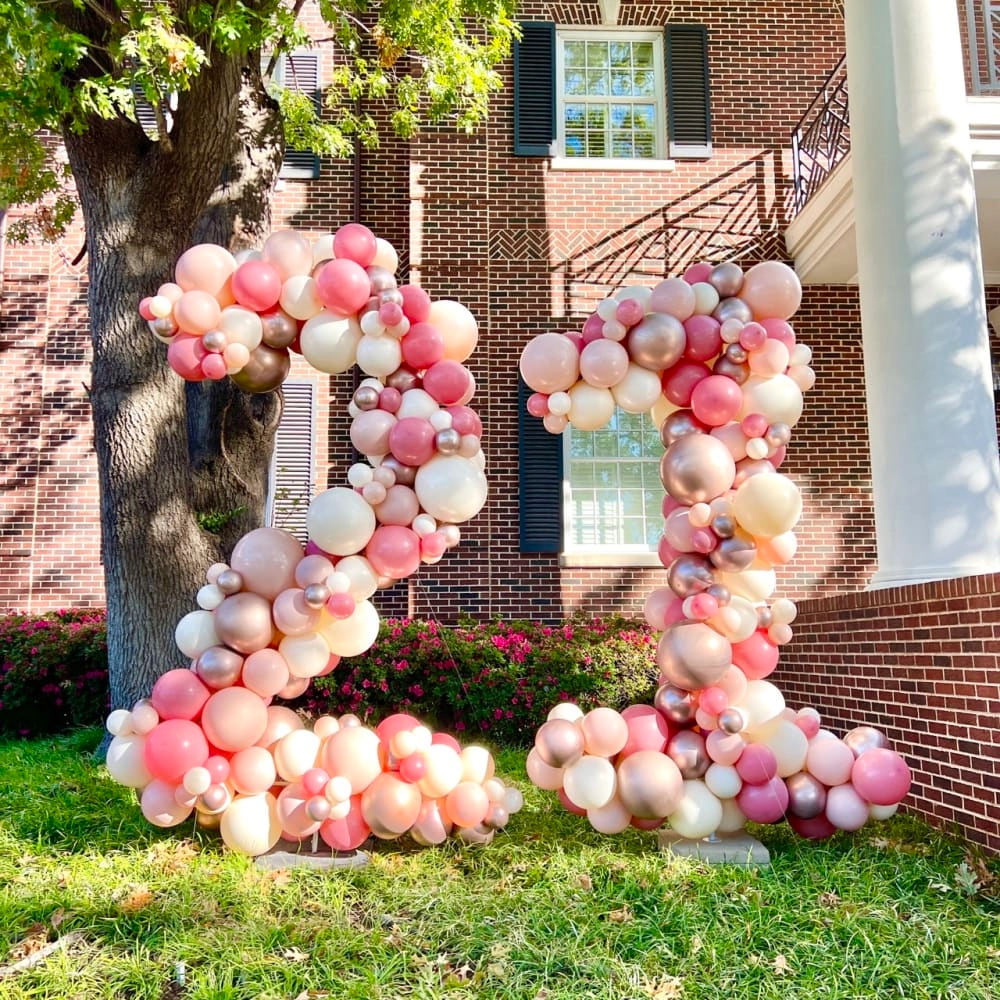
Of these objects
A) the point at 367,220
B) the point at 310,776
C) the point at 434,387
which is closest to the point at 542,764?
the point at 310,776

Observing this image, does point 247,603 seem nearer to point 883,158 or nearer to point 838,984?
point 838,984

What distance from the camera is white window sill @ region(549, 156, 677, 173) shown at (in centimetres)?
1005

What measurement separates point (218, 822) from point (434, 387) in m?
2.27

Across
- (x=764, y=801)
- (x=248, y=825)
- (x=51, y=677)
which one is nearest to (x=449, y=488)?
(x=248, y=825)

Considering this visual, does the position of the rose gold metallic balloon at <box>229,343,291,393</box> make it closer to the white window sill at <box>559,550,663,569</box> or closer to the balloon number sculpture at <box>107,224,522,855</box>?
the balloon number sculpture at <box>107,224,522,855</box>

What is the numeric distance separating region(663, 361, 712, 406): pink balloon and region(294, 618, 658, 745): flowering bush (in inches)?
147

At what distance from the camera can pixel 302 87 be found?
10.1 m

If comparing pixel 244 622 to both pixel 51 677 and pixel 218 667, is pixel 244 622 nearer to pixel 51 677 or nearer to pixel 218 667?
pixel 218 667

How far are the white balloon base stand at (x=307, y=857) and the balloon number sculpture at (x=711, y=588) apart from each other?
914 millimetres

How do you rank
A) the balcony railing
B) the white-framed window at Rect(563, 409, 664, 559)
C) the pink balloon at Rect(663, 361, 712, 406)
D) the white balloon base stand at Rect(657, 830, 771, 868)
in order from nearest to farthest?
the white balloon base stand at Rect(657, 830, 771, 868) < the pink balloon at Rect(663, 361, 712, 406) < the balcony railing < the white-framed window at Rect(563, 409, 664, 559)

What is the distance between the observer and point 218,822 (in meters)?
4.14

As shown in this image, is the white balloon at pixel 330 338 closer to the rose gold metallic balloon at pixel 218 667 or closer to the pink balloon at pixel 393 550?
the pink balloon at pixel 393 550

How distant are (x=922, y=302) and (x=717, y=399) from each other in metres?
2.10

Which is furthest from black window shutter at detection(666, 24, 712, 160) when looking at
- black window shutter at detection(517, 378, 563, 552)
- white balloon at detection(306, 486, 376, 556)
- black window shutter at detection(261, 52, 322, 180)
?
white balloon at detection(306, 486, 376, 556)
